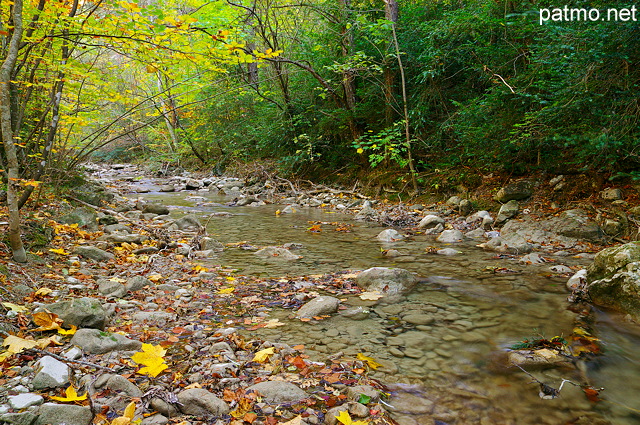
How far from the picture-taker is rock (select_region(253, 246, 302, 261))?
5297 millimetres

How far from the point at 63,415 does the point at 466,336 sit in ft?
8.84

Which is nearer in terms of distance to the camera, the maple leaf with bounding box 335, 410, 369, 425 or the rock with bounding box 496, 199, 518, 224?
the maple leaf with bounding box 335, 410, 369, 425

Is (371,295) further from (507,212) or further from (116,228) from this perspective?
(116,228)

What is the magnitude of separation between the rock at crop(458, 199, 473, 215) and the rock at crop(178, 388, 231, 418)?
6543 millimetres

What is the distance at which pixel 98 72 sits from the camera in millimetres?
5121

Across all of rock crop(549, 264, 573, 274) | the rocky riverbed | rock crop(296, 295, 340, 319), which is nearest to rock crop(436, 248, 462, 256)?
the rocky riverbed

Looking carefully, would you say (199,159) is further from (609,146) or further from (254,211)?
(609,146)

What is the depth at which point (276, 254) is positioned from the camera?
5441mm

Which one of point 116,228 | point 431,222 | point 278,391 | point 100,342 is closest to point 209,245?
point 116,228

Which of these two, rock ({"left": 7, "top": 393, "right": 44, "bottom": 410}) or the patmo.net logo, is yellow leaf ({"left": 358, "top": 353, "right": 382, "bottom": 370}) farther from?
the patmo.net logo

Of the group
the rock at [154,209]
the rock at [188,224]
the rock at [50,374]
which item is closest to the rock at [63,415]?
the rock at [50,374]

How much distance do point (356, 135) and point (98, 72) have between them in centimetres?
698

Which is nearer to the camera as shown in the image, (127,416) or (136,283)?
(127,416)

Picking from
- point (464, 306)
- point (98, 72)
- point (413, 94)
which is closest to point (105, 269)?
point (98, 72)
